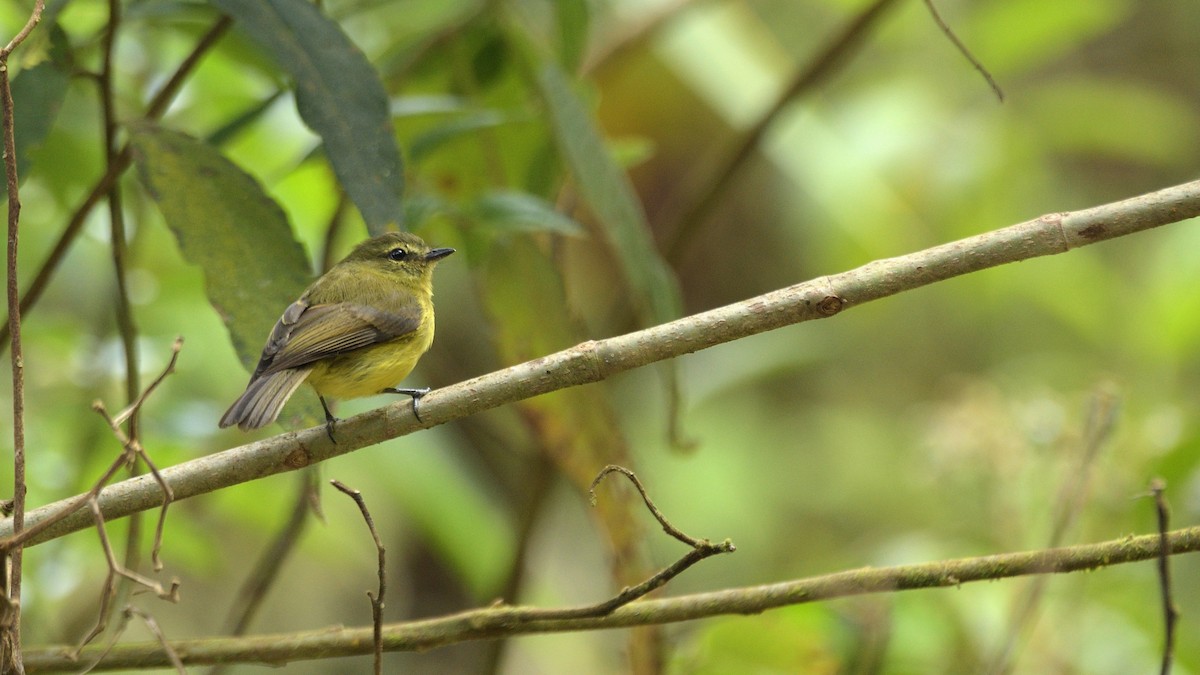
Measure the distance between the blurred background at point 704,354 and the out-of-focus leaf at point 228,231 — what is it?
0.04 meters

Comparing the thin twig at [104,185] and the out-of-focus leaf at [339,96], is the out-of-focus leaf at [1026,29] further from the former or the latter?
the thin twig at [104,185]

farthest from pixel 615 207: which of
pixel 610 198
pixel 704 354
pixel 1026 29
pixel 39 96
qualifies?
pixel 704 354

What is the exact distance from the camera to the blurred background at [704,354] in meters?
2.84

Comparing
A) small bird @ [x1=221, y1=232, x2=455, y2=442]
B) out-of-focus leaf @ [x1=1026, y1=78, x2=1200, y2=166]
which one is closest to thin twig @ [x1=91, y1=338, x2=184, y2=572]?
small bird @ [x1=221, y1=232, x2=455, y2=442]

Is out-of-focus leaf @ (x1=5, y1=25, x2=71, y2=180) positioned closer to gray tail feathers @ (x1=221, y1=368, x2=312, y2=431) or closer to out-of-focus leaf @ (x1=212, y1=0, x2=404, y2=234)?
out-of-focus leaf @ (x1=212, y1=0, x2=404, y2=234)

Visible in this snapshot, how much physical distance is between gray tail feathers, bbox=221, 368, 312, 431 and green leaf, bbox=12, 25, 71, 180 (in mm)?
579

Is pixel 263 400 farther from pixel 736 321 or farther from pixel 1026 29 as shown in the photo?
pixel 1026 29

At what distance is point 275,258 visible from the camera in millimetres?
2336

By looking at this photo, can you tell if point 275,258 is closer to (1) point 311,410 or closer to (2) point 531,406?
(1) point 311,410

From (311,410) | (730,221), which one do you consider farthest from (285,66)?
(730,221)

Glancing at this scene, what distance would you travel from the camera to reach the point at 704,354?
5758mm

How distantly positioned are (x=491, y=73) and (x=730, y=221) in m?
4.37

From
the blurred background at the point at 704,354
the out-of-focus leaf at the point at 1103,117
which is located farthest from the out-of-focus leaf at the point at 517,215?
the out-of-focus leaf at the point at 1103,117

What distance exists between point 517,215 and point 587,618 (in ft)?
3.08
